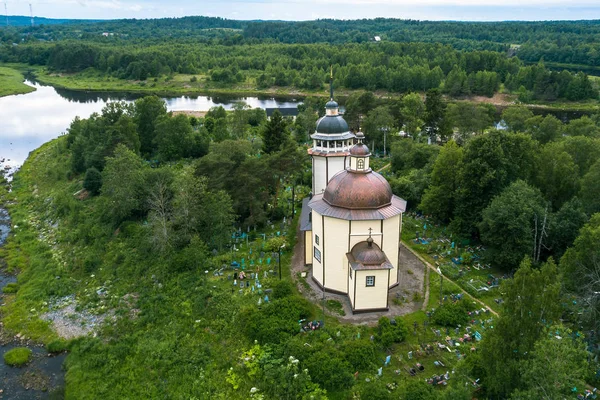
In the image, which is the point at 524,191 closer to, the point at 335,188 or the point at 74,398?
the point at 335,188

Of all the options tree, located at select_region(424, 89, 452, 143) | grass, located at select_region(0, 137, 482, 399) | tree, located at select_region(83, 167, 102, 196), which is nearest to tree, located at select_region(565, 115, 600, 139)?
tree, located at select_region(424, 89, 452, 143)

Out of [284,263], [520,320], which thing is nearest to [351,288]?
[284,263]

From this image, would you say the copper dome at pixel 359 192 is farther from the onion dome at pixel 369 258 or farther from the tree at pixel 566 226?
the tree at pixel 566 226

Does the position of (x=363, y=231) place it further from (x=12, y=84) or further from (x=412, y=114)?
(x=12, y=84)

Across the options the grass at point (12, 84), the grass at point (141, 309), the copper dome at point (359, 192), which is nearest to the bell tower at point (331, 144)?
the grass at point (141, 309)

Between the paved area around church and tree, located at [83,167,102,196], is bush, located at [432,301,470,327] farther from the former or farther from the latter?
tree, located at [83,167,102,196]

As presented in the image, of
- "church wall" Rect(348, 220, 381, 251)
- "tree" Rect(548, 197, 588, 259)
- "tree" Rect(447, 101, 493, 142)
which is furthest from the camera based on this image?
"tree" Rect(447, 101, 493, 142)
